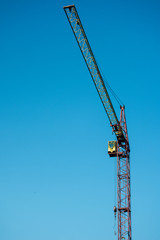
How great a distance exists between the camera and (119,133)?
77875 mm

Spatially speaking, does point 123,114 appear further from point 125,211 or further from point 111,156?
point 125,211

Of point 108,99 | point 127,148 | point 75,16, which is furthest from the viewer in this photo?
point 127,148

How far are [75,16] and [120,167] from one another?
2878cm

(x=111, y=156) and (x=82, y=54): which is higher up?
(x=82, y=54)

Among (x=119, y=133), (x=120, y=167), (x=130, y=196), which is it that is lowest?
(x=130, y=196)

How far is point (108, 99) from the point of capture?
7444 centimetres

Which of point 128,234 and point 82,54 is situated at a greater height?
point 82,54

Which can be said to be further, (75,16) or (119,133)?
(119,133)

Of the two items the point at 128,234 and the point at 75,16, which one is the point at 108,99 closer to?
the point at 75,16

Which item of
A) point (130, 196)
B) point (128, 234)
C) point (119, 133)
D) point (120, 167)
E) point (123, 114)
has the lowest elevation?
point (128, 234)

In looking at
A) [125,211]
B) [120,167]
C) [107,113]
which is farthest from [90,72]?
[125,211]

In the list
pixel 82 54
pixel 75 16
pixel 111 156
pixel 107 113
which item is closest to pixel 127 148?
pixel 111 156

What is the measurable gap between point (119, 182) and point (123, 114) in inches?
536

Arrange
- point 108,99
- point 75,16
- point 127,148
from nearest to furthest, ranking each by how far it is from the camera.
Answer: point 75,16 → point 108,99 → point 127,148
